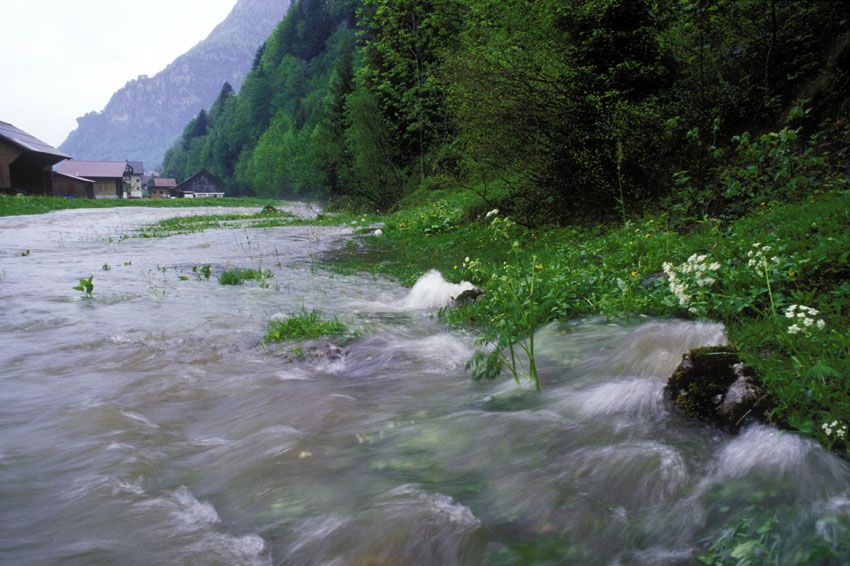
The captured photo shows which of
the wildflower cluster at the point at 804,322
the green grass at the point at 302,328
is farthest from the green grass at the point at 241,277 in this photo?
the wildflower cluster at the point at 804,322

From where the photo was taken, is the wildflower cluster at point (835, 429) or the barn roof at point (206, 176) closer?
the wildflower cluster at point (835, 429)

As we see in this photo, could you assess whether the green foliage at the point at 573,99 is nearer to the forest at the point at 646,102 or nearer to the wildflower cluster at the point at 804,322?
the forest at the point at 646,102

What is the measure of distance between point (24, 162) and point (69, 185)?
2646 centimetres

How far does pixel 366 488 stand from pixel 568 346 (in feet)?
9.84

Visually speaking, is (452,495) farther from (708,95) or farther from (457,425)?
(708,95)

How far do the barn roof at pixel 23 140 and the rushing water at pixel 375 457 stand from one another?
202ft

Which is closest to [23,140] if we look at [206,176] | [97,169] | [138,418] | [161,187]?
[97,169]

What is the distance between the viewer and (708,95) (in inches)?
454

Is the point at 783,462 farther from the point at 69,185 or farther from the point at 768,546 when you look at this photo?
the point at 69,185

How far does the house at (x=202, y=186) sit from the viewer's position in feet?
456

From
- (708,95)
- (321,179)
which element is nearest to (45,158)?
(321,179)

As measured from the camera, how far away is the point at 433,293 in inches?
338

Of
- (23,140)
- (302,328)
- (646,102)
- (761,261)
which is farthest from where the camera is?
(23,140)

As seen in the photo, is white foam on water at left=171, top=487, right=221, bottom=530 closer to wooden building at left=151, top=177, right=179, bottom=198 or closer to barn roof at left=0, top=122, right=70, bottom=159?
barn roof at left=0, top=122, right=70, bottom=159
